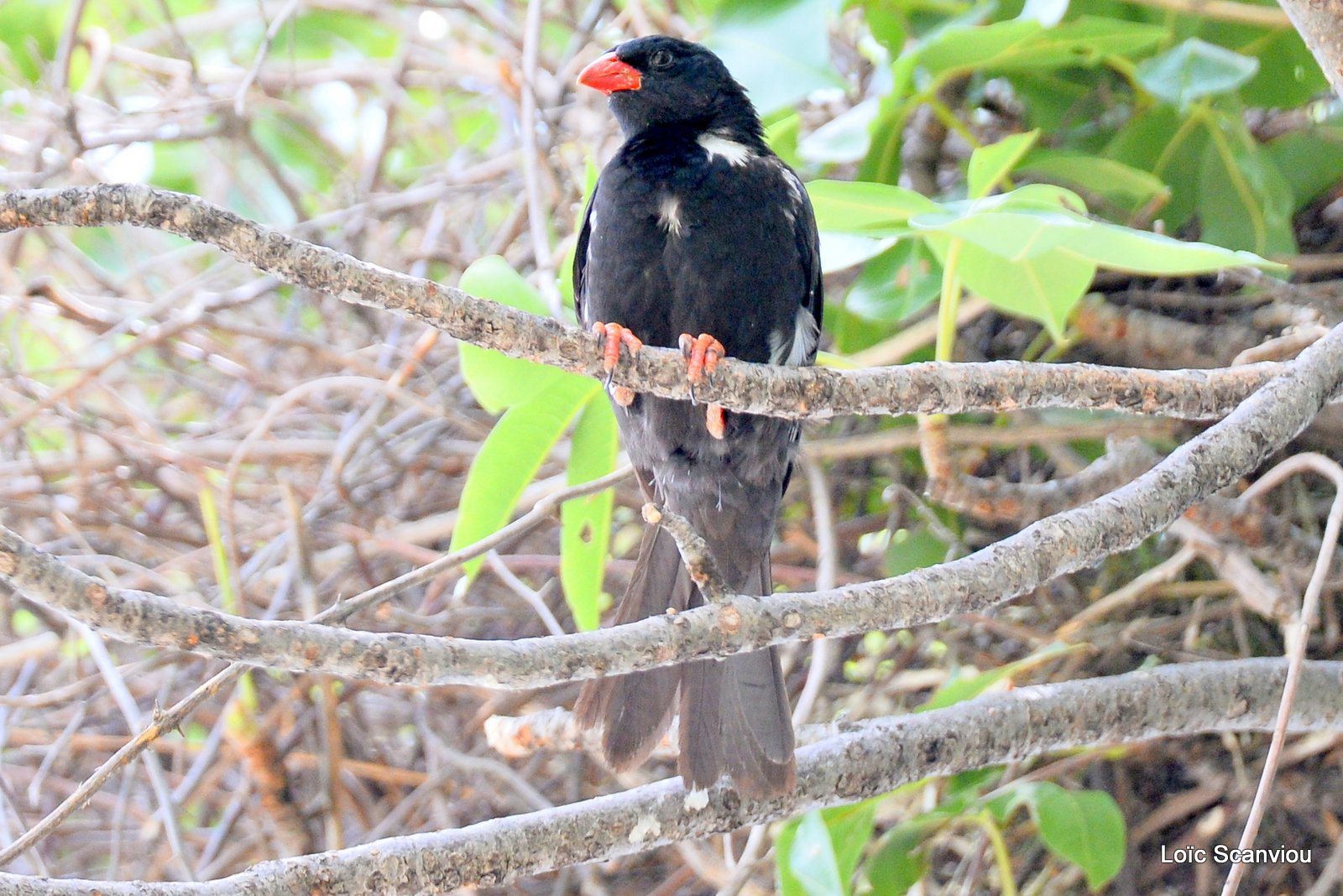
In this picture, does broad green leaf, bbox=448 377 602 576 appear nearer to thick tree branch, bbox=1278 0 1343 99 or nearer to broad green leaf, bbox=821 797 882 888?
broad green leaf, bbox=821 797 882 888

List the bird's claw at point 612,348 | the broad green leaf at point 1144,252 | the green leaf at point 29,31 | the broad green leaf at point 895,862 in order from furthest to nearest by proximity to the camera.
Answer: the green leaf at point 29,31
the broad green leaf at point 895,862
the broad green leaf at point 1144,252
the bird's claw at point 612,348

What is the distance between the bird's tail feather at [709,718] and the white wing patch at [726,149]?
894 millimetres

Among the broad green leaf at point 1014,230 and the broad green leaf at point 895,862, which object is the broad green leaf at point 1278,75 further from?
the broad green leaf at point 895,862

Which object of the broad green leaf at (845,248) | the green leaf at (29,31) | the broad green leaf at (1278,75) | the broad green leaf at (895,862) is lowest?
the broad green leaf at (895,862)

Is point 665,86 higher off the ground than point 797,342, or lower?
higher

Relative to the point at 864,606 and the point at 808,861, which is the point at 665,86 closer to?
the point at 864,606

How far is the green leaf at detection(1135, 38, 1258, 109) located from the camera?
2096 millimetres

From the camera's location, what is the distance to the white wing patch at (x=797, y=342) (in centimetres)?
227

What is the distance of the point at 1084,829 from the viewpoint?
1959 mm

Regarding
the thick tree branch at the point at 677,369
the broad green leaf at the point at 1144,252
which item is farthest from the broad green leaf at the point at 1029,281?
the thick tree branch at the point at 677,369

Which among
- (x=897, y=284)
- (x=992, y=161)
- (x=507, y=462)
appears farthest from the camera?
(x=897, y=284)

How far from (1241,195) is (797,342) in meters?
0.92

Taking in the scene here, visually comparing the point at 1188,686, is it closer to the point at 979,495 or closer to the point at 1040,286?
the point at 979,495
